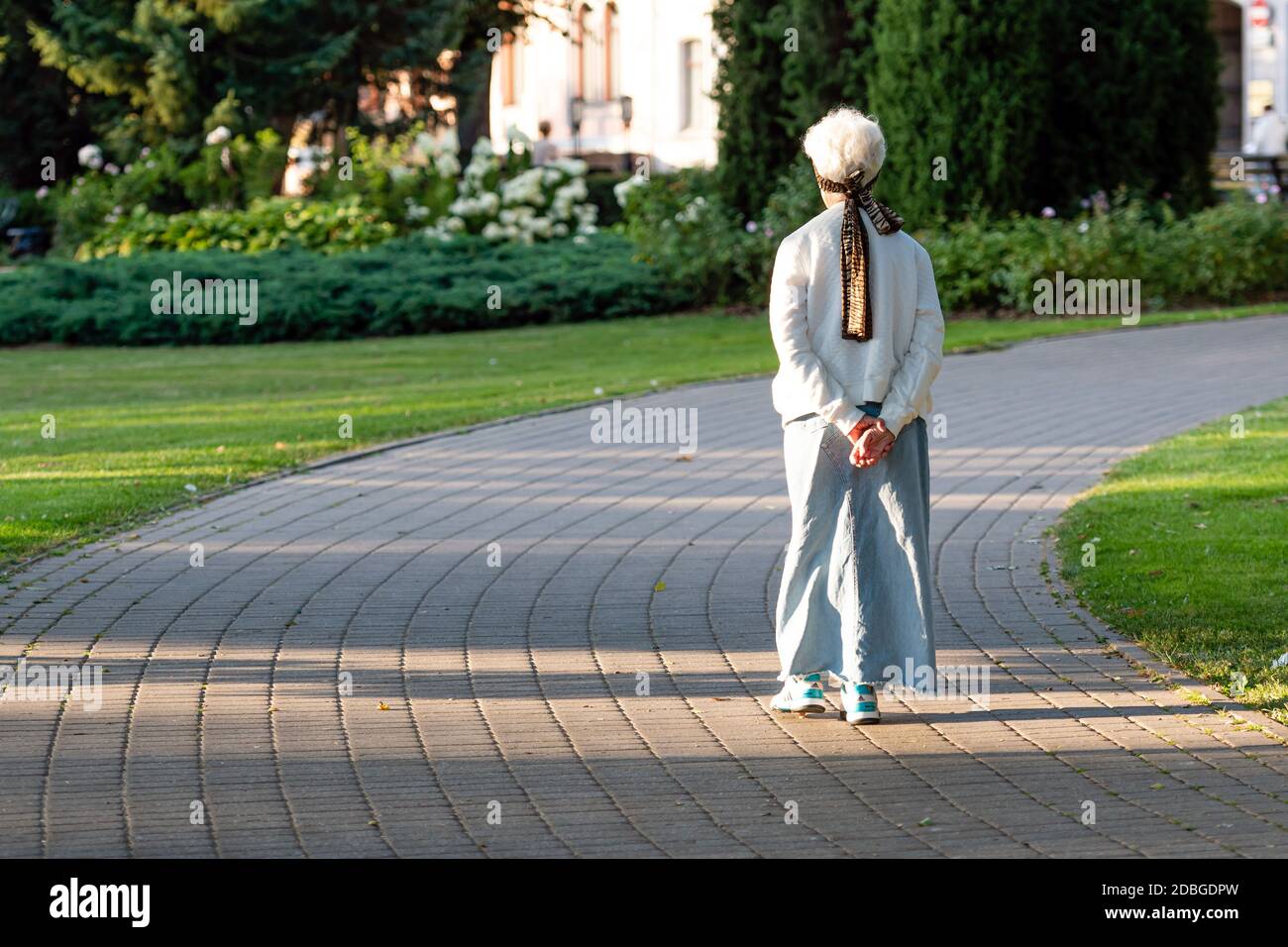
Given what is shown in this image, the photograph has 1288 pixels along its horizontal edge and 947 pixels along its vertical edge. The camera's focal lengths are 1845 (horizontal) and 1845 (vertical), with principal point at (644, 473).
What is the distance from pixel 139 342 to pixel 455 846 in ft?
59.1

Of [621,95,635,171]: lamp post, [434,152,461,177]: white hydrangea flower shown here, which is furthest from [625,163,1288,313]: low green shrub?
[621,95,635,171]: lamp post

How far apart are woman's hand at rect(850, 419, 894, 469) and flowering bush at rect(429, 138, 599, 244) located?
67.1 ft

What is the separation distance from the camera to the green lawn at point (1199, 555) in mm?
7062

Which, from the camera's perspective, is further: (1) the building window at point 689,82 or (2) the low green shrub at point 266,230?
Answer: (1) the building window at point 689,82

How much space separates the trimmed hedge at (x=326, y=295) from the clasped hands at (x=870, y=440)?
1658 centimetres

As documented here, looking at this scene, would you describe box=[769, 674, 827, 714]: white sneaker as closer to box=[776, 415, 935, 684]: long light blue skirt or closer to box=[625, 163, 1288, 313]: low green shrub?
box=[776, 415, 935, 684]: long light blue skirt

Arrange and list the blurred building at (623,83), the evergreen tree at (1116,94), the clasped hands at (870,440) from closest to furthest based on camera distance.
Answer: the clasped hands at (870,440) → the evergreen tree at (1116,94) → the blurred building at (623,83)

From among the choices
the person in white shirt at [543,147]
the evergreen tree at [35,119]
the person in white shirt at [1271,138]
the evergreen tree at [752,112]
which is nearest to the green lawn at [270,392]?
the evergreen tree at [752,112]

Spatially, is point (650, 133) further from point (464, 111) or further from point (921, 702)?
point (921, 702)

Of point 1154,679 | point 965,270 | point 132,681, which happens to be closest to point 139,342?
point 965,270

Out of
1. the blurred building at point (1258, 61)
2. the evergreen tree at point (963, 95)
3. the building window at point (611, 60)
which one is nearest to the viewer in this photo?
the evergreen tree at point (963, 95)

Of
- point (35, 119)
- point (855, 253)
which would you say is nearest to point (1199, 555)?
point (855, 253)

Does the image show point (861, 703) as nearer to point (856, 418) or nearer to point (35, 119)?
point (856, 418)

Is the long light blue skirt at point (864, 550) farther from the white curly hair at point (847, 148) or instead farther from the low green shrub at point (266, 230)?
the low green shrub at point (266, 230)
